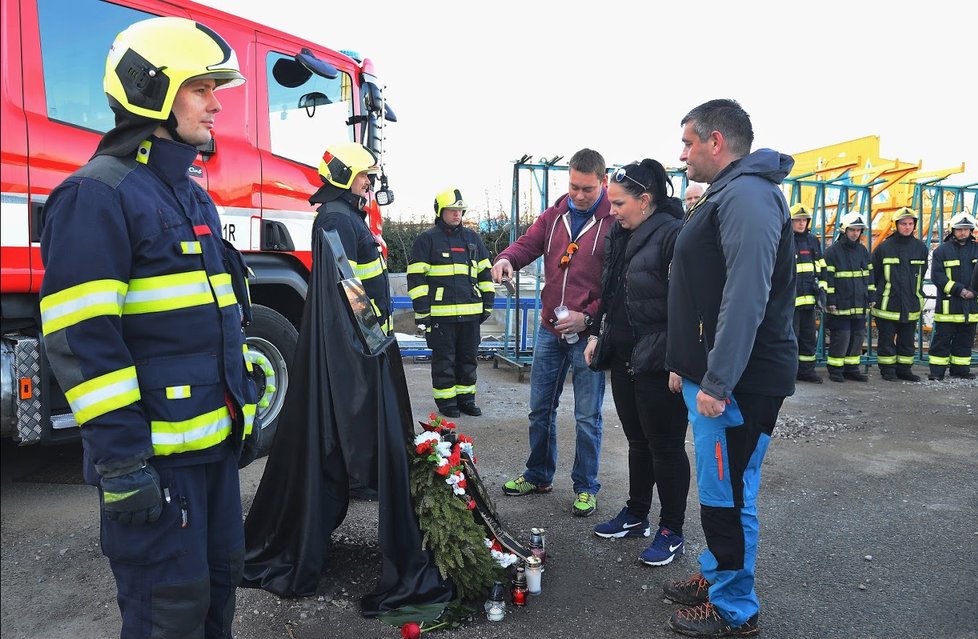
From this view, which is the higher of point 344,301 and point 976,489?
point 344,301

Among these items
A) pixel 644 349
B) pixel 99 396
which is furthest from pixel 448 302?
pixel 99 396

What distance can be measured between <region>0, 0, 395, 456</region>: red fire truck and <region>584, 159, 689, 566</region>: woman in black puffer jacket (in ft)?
7.68

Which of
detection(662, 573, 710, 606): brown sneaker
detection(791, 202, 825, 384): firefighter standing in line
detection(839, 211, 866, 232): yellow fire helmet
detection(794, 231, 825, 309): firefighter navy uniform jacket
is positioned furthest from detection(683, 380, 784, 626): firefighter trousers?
detection(839, 211, 866, 232): yellow fire helmet

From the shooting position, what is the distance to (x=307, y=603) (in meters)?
2.93

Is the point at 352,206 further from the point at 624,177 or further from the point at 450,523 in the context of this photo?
the point at 450,523

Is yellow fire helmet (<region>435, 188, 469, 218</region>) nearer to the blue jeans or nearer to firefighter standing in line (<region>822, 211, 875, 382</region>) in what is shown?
the blue jeans

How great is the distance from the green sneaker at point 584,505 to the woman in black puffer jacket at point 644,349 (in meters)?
0.26

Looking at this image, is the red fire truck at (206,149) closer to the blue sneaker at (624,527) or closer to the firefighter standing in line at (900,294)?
the blue sneaker at (624,527)

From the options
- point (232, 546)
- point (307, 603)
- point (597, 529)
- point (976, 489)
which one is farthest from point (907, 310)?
point (232, 546)

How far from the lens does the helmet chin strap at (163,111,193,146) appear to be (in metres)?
1.89

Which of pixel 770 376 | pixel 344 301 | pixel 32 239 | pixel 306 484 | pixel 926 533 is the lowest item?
pixel 926 533

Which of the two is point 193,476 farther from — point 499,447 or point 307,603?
point 499,447

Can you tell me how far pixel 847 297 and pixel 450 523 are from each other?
7723mm

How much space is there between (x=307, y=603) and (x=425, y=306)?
3.91m
